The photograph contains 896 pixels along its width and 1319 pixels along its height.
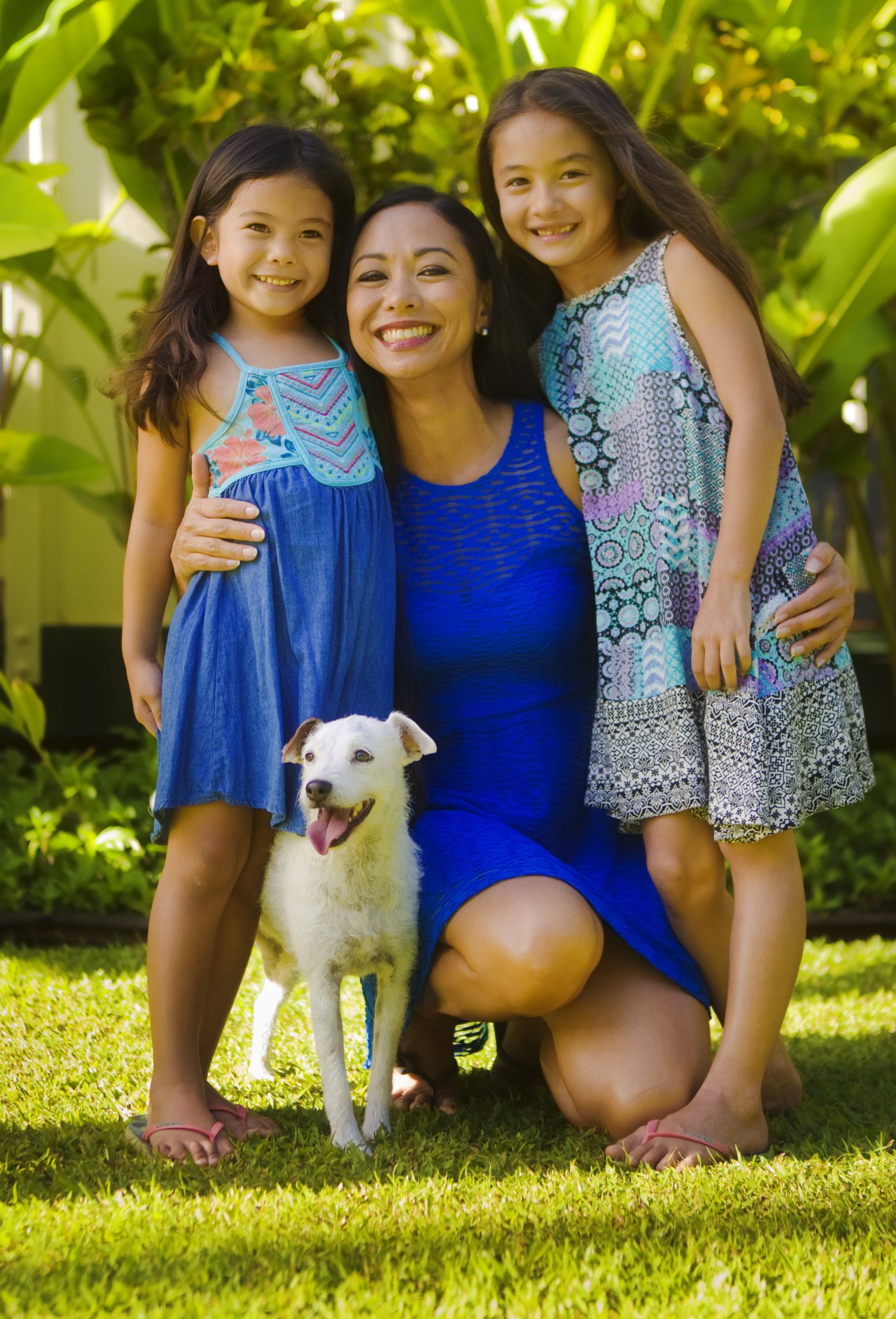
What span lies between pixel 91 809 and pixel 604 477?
280 centimetres

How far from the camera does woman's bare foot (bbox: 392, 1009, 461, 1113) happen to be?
2.84 meters

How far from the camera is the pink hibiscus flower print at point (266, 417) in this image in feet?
8.50

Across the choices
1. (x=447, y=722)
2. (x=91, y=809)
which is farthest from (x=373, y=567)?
(x=91, y=809)

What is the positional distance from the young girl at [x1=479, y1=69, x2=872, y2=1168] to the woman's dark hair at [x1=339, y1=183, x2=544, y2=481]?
9 centimetres

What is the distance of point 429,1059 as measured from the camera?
114 inches

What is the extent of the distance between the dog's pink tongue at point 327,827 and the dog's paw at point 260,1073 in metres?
0.88

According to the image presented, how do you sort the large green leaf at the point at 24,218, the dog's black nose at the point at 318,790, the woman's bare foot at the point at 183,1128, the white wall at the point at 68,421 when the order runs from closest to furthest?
the dog's black nose at the point at 318,790
the woman's bare foot at the point at 183,1128
the large green leaf at the point at 24,218
the white wall at the point at 68,421

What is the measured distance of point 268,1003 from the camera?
2953mm

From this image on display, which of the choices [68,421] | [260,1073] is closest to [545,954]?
[260,1073]

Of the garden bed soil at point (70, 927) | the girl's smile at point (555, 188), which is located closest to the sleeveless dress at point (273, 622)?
the girl's smile at point (555, 188)

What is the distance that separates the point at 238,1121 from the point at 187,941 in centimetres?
37

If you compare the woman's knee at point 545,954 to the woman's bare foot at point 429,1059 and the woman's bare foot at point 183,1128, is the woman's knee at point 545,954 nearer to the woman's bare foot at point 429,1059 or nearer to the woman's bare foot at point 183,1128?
the woman's bare foot at point 429,1059

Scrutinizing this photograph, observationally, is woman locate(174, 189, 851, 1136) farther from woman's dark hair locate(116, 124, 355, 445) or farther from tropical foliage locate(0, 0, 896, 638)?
tropical foliage locate(0, 0, 896, 638)

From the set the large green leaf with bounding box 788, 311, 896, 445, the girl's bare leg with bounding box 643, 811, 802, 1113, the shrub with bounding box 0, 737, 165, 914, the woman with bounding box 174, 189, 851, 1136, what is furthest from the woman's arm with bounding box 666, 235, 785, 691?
the shrub with bounding box 0, 737, 165, 914
